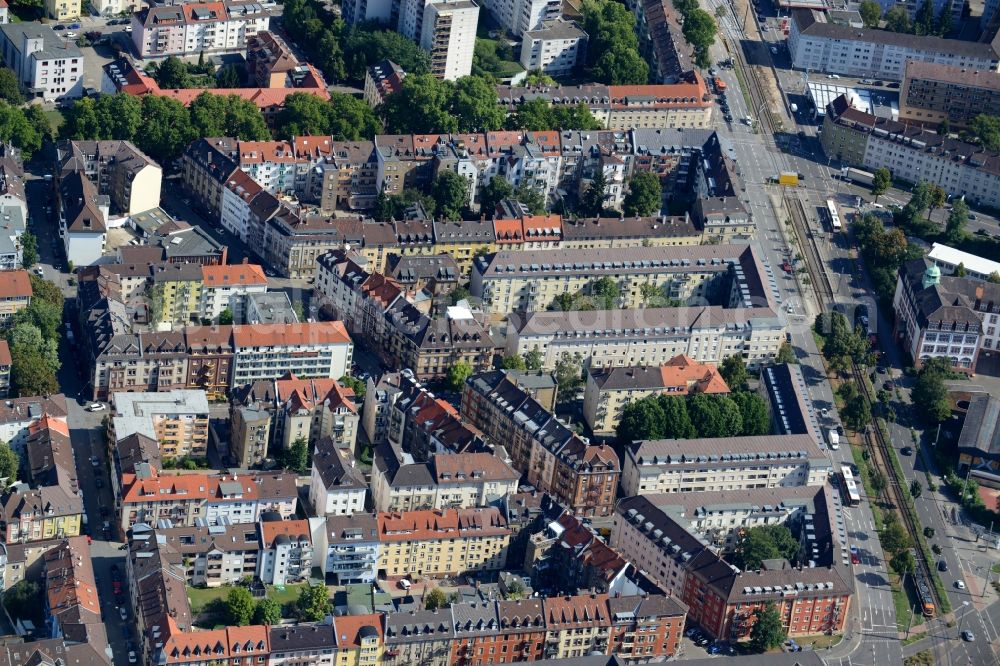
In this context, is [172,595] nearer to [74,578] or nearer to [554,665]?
[74,578]

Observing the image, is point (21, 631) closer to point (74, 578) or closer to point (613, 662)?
point (74, 578)

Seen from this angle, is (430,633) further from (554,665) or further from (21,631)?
(21,631)

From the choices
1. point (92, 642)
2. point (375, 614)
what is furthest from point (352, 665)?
point (92, 642)

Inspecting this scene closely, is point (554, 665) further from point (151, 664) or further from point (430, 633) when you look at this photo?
point (151, 664)

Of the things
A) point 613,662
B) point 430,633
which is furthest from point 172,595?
point 613,662

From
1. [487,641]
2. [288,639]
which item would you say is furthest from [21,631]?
[487,641]

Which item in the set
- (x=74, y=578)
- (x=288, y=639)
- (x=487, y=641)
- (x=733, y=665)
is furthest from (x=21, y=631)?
(x=733, y=665)
